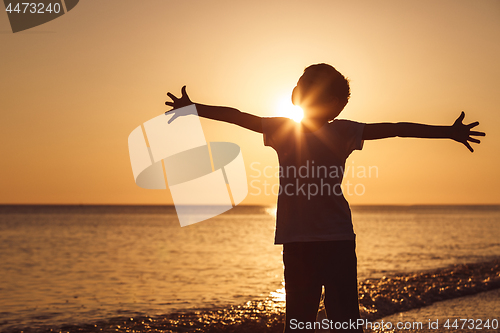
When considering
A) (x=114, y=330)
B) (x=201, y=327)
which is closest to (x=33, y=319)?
(x=114, y=330)

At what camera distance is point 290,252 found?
91.7 inches

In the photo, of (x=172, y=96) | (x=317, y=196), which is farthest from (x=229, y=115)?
(x=317, y=196)

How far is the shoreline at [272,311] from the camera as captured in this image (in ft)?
28.9

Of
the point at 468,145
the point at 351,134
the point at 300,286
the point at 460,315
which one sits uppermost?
the point at 351,134

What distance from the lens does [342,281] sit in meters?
2.29

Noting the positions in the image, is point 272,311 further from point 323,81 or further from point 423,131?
point 323,81

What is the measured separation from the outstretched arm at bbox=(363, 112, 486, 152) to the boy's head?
0.80 ft

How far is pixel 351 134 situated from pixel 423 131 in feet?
1.47

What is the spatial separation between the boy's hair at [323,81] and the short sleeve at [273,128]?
217 mm

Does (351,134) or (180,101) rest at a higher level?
(180,101)

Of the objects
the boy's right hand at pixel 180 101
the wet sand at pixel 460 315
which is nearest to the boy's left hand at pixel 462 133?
the boy's right hand at pixel 180 101

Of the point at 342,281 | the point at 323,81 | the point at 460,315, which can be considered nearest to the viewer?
the point at 342,281

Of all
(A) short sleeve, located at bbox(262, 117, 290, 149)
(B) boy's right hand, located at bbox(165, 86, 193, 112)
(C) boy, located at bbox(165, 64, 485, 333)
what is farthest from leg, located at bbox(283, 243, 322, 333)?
(B) boy's right hand, located at bbox(165, 86, 193, 112)

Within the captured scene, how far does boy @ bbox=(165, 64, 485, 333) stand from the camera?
2.30 m
